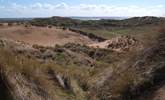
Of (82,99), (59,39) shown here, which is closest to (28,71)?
(82,99)

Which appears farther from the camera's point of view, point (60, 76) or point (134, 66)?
point (60, 76)

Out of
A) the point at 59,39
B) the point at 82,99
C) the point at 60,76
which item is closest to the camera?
the point at 82,99

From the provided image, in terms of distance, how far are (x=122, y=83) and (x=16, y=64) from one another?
Result: 7.70 feet

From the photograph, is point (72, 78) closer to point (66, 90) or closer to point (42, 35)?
point (66, 90)

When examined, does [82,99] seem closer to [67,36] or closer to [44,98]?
[44,98]

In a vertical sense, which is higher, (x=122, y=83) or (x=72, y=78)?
(x=122, y=83)

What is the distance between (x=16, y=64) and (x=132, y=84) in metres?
2.56

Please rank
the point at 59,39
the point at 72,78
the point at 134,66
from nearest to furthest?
the point at 134,66 < the point at 72,78 < the point at 59,39

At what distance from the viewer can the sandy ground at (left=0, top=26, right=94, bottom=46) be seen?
5109 centimetres

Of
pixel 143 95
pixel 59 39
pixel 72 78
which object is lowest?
pixel 59 39

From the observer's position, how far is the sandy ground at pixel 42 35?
168 feet

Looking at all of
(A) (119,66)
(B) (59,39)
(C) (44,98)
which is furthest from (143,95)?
(B) (59,39)

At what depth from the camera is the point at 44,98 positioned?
8.43 meters

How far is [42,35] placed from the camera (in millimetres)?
54188
